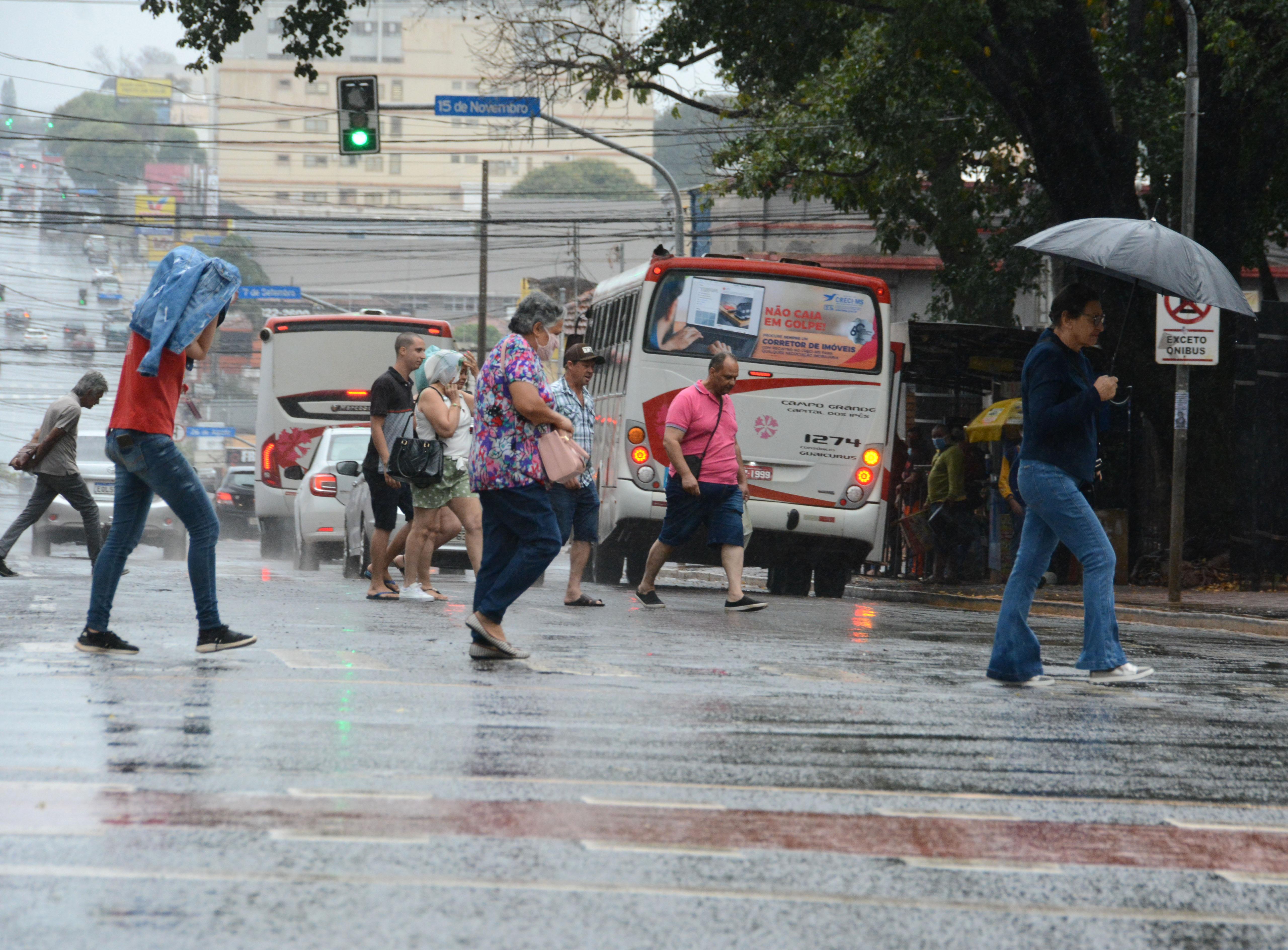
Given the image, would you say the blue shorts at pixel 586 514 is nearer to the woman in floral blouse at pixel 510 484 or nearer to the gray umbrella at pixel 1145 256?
the woman in floral blouse at pixel 510 484

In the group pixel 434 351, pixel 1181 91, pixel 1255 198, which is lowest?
pixel 434 351

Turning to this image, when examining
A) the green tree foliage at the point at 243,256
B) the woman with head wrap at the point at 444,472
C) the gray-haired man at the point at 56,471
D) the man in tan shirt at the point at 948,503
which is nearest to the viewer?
the woman with head wrap at the point at 444,472

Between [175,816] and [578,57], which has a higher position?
[578,57]

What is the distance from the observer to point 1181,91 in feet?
59.3

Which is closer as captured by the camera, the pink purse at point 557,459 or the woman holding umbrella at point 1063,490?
the woman holding umbrella at point 1063,490

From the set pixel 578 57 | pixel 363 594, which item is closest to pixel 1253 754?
pixel 363 594

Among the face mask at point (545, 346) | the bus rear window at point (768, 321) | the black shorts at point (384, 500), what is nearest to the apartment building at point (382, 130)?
the bus rear window at point (768, 321)

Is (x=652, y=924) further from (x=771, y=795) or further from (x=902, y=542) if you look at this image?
(x=902, y=542)

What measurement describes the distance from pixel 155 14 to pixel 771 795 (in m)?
14.3

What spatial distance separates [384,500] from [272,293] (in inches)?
1662

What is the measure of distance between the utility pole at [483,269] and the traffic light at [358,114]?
14.7 meters

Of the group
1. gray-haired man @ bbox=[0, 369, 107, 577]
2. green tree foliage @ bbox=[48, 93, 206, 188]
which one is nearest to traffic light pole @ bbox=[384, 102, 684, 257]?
gray-haired man @ bbox=[0, 369, 107, 577]

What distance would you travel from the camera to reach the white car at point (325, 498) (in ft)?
58.9

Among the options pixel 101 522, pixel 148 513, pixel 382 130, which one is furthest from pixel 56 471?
pixel 382 130
